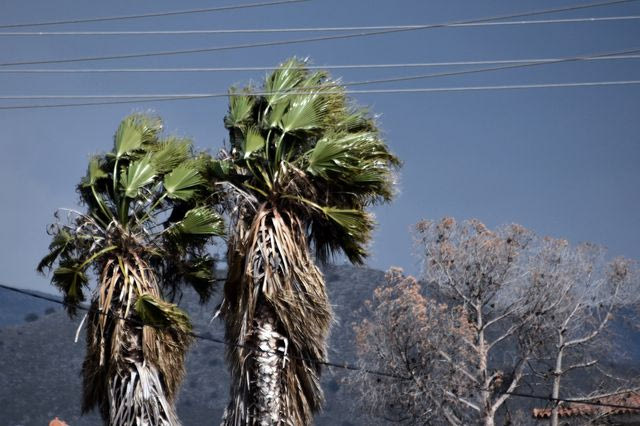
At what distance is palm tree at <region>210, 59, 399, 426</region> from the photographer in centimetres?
1329

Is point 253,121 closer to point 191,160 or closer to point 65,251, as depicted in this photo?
point 191,160

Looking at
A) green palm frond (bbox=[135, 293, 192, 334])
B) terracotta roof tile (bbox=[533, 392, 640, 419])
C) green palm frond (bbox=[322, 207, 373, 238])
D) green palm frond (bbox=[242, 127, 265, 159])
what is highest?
green palm frond (bbox=[242, 127, 265, 159])

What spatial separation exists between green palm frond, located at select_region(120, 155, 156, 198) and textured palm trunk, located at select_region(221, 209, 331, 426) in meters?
1.93

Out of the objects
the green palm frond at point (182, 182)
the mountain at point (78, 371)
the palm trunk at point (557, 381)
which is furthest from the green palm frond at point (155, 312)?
the mountain at point (78, 371)

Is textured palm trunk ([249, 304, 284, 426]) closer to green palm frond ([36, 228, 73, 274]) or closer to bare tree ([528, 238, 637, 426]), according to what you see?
green palm frond ([36, 228, 73, 274])

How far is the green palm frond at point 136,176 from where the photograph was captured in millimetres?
14656

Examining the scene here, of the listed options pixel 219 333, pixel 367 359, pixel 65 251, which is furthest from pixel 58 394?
pixel 65 251

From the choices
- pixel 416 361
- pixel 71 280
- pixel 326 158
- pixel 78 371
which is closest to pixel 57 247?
pixel 71 280

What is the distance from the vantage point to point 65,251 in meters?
14.8

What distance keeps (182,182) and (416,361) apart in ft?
70.5

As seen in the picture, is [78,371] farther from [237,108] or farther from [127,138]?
[237,108]

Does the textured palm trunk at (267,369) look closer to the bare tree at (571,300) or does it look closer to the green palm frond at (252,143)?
the green palm frond at (252,143)

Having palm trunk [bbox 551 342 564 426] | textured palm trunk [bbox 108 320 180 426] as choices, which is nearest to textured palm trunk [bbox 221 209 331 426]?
textured palm trunk [bbox 108 320 180 426]

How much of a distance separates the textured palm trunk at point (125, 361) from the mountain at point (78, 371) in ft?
241
